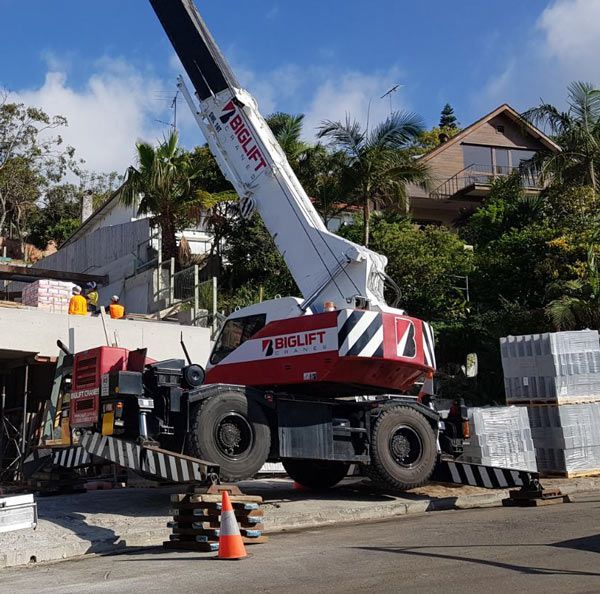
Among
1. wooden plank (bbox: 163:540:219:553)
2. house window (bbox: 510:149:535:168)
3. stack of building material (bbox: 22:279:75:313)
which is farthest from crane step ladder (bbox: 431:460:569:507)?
house window (bbox: 510:149:535:168)

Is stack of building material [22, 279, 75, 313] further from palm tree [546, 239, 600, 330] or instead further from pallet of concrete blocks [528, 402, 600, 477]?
palm tree [546, 239, 600, 330]

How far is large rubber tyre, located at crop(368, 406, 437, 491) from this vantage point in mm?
11484

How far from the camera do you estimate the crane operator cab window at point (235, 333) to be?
12.0 meters

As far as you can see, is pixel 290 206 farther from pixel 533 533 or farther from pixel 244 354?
pixel 533 533

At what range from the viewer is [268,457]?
11117mm

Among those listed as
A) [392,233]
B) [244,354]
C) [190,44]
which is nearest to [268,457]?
[244,354]

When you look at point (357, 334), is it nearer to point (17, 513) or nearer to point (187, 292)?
point (17, 513)

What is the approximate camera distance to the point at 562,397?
48.7 ft


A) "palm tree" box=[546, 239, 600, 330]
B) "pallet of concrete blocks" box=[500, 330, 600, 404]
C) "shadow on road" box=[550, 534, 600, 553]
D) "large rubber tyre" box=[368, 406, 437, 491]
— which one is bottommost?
"shadow on road" box=[550, 534, 600, 553]

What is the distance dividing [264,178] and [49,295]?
835 centimetres

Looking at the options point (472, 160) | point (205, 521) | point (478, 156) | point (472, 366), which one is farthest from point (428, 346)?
point (478, 156)

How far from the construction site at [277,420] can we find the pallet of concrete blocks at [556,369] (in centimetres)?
3

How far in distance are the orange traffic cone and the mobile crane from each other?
1657 mm

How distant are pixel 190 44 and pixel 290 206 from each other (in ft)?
11.3
